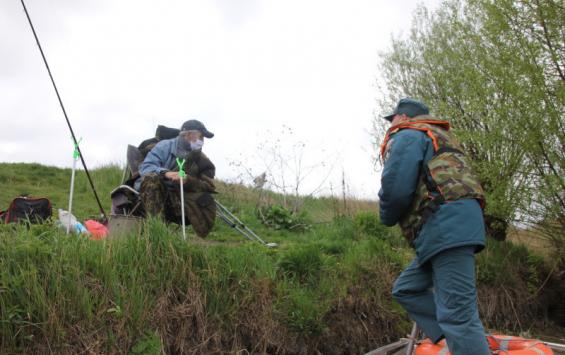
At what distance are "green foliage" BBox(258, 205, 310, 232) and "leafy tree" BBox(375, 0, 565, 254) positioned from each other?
290cm

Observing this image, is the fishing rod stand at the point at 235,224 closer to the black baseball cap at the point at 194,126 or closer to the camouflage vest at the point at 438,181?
the black baseball cap at the point at 194,126

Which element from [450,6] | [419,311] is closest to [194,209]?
[419,311]

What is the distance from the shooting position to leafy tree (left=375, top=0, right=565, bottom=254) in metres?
6.86

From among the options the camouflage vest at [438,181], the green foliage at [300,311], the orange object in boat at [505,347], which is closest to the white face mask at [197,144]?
the green foliage at [300,311]

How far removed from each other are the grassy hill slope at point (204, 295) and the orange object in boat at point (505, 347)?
4.80ft

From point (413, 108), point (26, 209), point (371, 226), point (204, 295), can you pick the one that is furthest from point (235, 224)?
point (413, 108)

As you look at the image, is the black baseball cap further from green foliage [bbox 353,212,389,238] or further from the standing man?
the standing man

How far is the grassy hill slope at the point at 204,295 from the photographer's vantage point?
3762 mm

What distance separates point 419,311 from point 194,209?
3000 mm

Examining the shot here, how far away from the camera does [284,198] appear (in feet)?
33.8

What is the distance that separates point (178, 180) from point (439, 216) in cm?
335

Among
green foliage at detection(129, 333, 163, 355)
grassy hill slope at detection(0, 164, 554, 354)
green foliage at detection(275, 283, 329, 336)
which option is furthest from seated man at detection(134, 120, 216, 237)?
green foliage at detection(129, 333, 163, 355)

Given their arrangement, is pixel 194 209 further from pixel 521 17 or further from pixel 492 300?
pixel 521 17

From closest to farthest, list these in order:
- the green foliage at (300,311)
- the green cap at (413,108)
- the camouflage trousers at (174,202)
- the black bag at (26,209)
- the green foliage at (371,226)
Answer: the green cap at (413,108) < the green foliage at (300,311) < the black bag at (26,209) < the camouflage trousers at (174,202) < the green foliage at (371,226)
